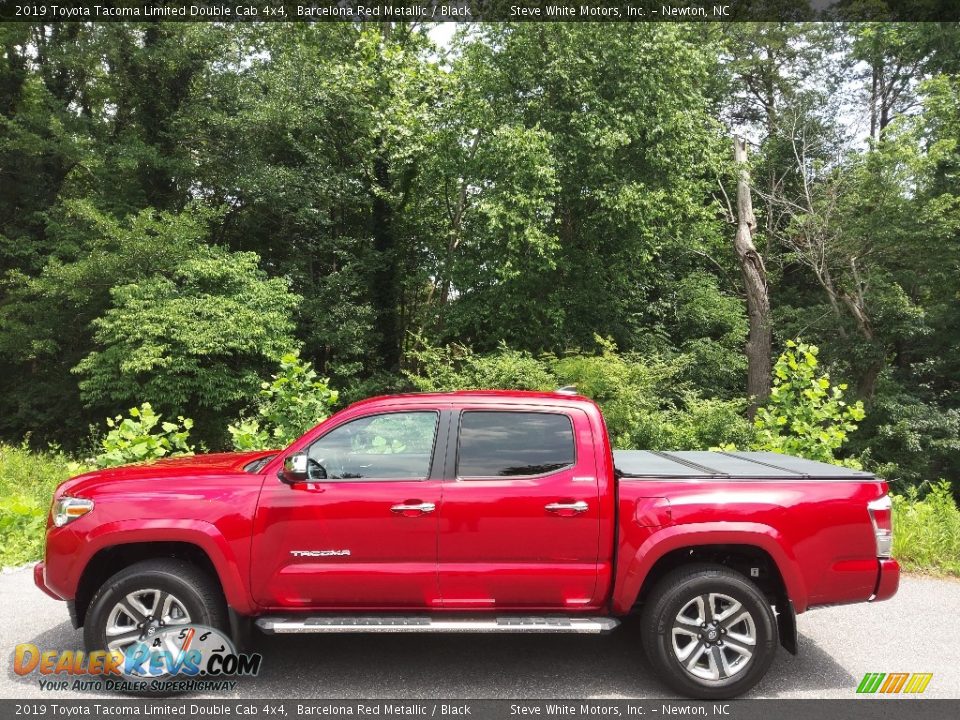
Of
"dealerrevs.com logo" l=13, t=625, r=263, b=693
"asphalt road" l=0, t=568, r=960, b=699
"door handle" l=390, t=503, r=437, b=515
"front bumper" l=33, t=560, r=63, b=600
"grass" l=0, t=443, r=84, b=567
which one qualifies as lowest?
"grass" l=0, t=443, r=84, b=567

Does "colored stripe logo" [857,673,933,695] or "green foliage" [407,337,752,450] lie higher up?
"green foliage" [407,337,752,450]

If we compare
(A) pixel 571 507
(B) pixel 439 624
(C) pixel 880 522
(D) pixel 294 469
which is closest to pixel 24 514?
(D) pixel 294 469

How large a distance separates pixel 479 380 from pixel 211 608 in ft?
34.5

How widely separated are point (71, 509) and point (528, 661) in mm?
3023

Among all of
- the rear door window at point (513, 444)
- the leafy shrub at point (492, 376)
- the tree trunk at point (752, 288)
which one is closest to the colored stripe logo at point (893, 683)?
the rear door window at point (513, 444)

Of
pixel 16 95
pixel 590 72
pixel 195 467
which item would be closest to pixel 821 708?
pixel 195 467

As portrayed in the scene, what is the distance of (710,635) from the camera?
4.22m

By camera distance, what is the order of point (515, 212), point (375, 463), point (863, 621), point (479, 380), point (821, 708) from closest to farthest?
point (821, 708) < point (375, 463) < point (863, 621) < point (479, 380) < point (515, 212)

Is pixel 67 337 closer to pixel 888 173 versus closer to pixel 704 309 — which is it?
pixel 704 309

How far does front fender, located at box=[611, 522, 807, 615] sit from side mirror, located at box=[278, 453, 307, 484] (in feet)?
6.60

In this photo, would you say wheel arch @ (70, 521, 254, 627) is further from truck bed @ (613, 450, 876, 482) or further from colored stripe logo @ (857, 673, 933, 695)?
colored stripe logo @ (857, 673, 933, 695)

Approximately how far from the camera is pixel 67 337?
67.1 ft

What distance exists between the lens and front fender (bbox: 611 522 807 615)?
4191 millimetres

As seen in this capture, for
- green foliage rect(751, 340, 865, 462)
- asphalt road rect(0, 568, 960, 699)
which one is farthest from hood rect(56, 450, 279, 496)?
green foliage rect(751, 340, 865, 462)
